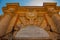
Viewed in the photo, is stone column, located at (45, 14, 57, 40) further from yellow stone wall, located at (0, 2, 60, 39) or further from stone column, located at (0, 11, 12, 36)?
stone column, located at (0, 11, 12, 36)

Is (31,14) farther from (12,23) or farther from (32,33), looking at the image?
(32,33)

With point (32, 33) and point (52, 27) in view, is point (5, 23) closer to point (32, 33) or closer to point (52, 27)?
point (32, 33)

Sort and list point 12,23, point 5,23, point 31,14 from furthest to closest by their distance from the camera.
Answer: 1. point 31,14
2. point 12,23
3. point 5,23

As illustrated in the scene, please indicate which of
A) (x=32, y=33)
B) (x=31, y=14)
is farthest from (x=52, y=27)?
(x=31, y=14)

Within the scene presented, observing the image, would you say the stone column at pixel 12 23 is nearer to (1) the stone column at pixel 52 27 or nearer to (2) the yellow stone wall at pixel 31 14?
(2) the yellow stone wall at pixel 31 14

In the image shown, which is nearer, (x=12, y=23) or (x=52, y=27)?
(x=52, y=27)

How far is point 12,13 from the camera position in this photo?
11633 mm

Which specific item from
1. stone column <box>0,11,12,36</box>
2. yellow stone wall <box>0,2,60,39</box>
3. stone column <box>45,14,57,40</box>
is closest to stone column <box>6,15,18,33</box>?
yellow stone wall <box>0,2,60,39</box>

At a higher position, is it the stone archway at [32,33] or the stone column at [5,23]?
the stone column at [5,23]

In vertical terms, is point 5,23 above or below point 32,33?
above

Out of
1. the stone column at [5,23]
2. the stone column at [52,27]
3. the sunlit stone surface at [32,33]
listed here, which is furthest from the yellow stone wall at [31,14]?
the sunlit stone surface at [32,33]

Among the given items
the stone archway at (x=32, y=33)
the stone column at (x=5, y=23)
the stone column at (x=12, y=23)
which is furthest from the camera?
the stone column at (x=12, y=23)

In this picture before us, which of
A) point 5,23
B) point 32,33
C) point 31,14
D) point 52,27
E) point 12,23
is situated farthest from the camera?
point 31,14

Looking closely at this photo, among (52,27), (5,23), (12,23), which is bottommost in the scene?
(52,27)
